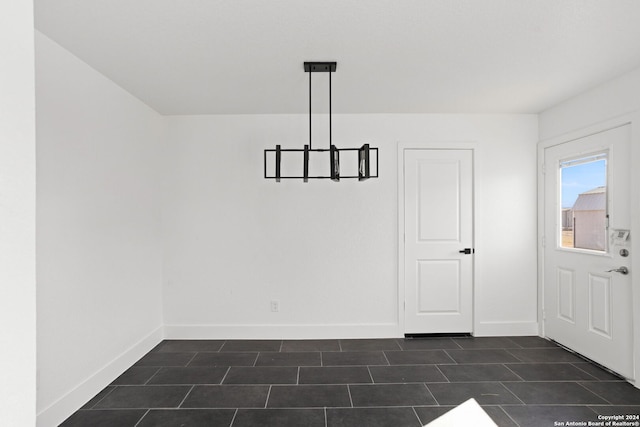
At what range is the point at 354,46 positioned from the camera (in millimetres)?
2215

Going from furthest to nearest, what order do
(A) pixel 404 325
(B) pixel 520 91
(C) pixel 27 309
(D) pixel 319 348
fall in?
(A) pixel 404 325 < (D) pixel 319 348 < (B) pixel 520 91 < (C) pixel 27 309

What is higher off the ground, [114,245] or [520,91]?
[520,91]

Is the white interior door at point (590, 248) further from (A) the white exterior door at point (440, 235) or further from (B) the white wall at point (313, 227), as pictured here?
(A) the white exterior door at point (440, 235)

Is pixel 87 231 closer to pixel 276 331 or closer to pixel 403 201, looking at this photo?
pixel 276 331

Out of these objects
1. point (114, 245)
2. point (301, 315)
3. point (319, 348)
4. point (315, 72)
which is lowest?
point (319, 348)

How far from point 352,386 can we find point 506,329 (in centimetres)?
209

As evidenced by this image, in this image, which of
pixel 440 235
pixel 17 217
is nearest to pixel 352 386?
pixel 440 235

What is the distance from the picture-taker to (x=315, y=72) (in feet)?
8.53

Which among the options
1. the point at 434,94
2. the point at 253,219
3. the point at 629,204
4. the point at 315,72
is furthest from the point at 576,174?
the point at 253,219

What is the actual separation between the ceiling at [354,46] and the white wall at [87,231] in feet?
0.84

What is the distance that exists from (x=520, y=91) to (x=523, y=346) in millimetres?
2488

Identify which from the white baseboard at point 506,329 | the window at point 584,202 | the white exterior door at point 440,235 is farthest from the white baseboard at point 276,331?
the window at point 584,202

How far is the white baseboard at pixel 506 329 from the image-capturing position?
3689 millimetres

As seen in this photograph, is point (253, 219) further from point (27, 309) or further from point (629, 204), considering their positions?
point (629, 204)
